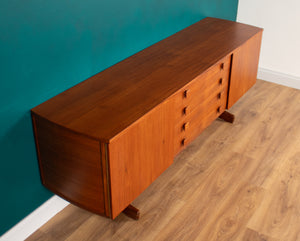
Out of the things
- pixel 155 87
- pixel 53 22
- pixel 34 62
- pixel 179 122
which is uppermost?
pixel 53 22

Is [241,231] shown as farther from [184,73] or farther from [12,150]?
[12,150]

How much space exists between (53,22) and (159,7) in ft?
3.25

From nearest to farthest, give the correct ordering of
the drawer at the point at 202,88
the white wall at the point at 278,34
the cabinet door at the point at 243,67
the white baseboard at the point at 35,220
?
the white baseboard at the point at 35,220
the drawer at the point at 202,88
the cabinet door at the point at 243,67
the white wall at the point at 278,34

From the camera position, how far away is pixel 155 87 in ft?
7.65

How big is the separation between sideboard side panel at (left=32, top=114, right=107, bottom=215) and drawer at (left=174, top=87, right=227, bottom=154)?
656 millimetres

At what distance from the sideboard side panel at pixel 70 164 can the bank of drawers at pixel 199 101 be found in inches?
25.1

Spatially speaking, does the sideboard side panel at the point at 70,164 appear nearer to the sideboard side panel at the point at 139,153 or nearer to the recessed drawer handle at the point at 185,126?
the sideboard side panel at the point at 139,153

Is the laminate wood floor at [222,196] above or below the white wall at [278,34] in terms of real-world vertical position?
below

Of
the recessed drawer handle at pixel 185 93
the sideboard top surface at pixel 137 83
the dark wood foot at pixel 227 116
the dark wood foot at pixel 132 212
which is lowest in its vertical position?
the dark wood foot at pixel 132 212

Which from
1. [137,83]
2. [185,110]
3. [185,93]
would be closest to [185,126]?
[185,110]

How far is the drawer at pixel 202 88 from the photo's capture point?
2424 millimetres

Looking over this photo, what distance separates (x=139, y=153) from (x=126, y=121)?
22 centimetres

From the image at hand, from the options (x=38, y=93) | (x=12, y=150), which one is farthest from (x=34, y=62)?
(x=12, y=150)

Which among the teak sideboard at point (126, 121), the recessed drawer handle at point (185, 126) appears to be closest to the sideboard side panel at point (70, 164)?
the teak sideboard at point (126, 121)
